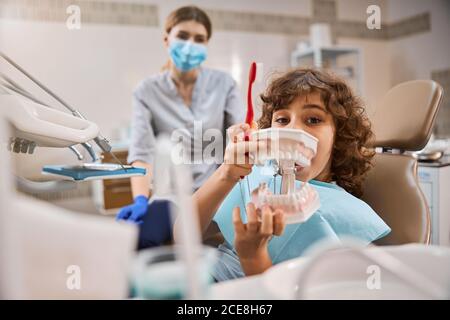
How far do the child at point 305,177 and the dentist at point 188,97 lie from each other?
55cm

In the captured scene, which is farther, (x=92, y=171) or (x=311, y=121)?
(x=311, y=121)

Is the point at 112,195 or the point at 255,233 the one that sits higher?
the point at 255,233

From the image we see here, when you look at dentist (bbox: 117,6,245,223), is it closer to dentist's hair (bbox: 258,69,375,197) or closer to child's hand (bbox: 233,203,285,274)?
dentist's hair (bbox: 258,69,375,197)

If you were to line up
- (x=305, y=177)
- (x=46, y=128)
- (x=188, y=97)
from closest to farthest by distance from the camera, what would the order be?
(x=46, y=128)
(x=305, y=177)
(x=188, y=97)

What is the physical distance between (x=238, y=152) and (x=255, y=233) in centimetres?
14

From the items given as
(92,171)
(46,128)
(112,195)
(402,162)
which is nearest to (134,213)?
(92,171)

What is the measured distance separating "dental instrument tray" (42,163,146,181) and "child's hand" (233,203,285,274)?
200 mm

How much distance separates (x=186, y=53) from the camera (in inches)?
61.2

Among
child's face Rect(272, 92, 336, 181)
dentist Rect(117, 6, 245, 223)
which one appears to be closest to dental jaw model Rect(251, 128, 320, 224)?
child's face Rect(272, 92, 336, 181)

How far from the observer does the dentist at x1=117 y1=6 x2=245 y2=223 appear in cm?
151

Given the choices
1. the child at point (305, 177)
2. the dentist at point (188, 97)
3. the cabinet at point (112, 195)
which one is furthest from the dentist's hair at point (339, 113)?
the cabinet at point (112, 195)

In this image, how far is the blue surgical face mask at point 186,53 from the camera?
5.08 ft

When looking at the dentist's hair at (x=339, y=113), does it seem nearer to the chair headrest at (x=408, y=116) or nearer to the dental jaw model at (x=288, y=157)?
the chair headrest at (x=408, y=116)

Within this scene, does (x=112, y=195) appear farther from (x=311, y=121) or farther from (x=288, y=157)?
(x=288, y=157)
